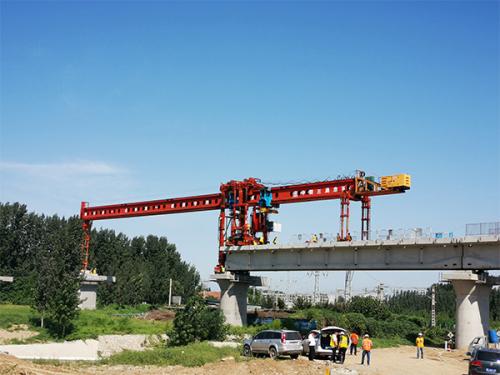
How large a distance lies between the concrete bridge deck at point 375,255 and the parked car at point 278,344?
1356 centimetres

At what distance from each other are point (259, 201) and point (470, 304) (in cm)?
2136

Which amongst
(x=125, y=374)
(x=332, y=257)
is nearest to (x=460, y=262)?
(x=332, y=257)

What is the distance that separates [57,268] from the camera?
50719 mm

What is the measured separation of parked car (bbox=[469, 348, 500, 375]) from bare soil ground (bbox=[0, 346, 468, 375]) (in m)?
6.02

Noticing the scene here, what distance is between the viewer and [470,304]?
41688 millimetres

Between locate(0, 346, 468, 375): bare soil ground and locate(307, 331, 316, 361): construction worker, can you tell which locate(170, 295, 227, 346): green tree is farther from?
locate(307, 331, 316, 361): construction worker

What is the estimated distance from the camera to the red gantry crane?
48938mm

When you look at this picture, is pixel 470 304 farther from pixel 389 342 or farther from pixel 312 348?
pixel 312 348

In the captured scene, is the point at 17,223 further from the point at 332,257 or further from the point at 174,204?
the point at 332,257

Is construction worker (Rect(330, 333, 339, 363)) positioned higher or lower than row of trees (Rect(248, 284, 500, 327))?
higher

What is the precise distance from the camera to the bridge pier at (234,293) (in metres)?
54.1

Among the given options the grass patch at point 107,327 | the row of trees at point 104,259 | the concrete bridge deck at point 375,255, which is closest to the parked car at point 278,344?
the concrete bridge deck at point 375,255

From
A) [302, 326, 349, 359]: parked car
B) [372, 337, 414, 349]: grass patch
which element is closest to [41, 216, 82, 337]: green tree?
[302, 326, 349, 359]: parked car

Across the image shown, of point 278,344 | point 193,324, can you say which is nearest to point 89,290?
point 193,324
